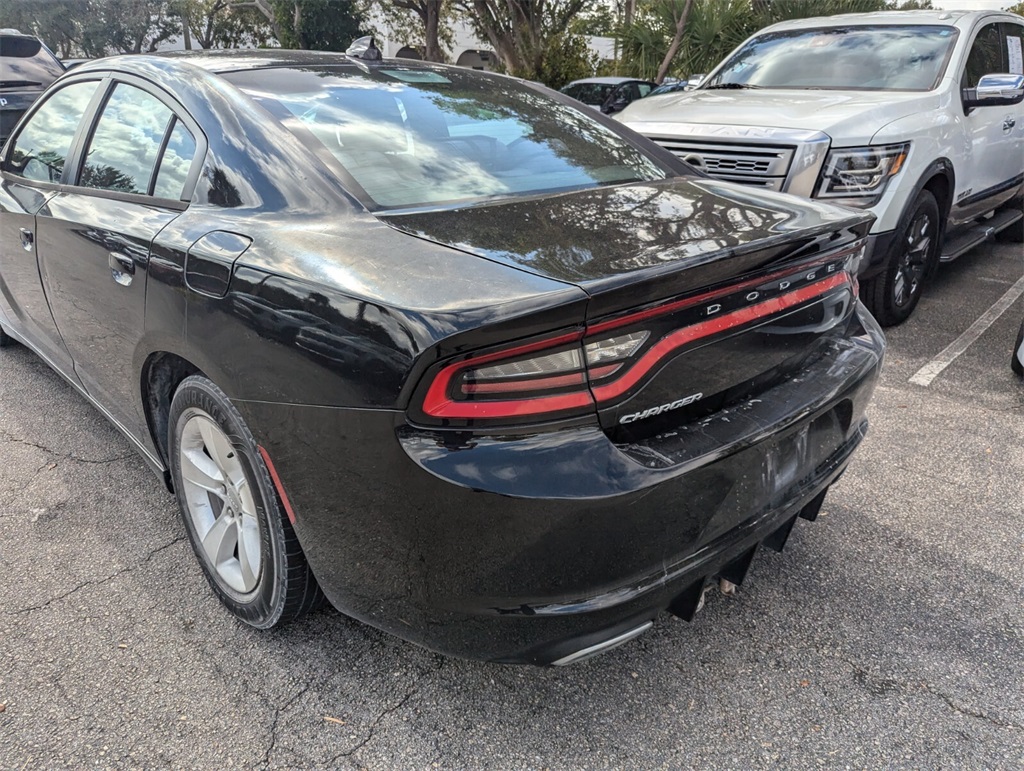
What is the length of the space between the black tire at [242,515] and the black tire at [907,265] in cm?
396

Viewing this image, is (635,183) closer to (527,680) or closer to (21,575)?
(527,680)

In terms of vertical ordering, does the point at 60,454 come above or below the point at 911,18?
below

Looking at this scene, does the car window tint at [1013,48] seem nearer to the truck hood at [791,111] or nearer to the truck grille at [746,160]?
the truck hood at [791,111]

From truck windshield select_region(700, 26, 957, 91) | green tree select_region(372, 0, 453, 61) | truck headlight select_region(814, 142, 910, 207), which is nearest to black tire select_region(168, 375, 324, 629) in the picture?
truck headlight select_region(814, 142, 910, 207)

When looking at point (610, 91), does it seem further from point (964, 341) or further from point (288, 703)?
point (288, 703)

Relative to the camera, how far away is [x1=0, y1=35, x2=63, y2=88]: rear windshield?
8.20 meters

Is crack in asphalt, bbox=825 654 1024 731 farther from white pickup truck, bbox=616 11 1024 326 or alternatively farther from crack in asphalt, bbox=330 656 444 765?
white pickup truck, bbox=616 11 1024 326

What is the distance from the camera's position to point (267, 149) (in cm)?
214

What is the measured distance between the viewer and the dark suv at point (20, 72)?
7.86 m

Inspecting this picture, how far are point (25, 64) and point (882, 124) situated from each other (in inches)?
334

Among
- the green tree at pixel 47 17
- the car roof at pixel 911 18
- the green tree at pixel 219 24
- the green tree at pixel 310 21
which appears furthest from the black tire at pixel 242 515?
the green tree at pixel 47 17

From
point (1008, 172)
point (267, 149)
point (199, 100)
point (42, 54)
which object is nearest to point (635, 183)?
point (267, 149)

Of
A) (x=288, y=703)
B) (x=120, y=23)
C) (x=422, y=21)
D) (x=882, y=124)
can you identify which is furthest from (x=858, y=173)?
(x=120, y=23)

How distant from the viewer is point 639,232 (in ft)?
6.33
